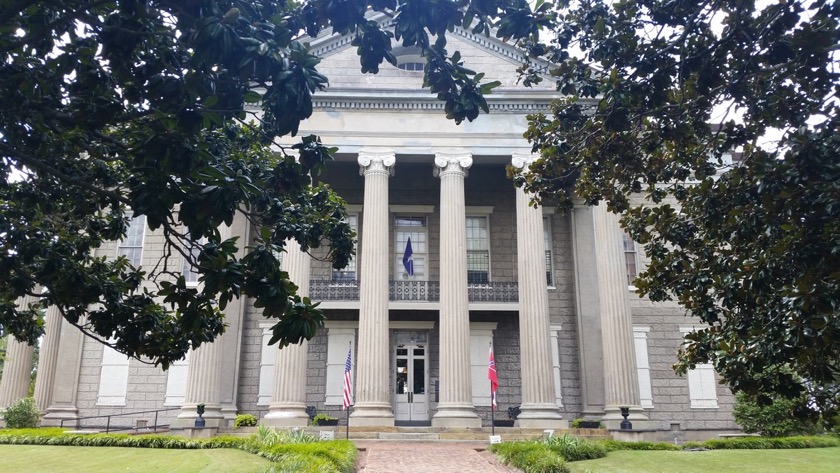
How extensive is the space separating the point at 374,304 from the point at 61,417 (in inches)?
449

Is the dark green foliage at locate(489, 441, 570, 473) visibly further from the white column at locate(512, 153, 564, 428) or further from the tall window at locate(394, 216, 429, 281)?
the tall window at locate(394, 216, 429, 281)

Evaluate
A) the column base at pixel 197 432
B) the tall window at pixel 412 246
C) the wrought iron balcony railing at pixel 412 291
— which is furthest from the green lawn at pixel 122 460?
the tall window at pixel 412 246

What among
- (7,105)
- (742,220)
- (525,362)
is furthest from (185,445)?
(742,220)

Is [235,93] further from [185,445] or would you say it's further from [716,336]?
[185,445]

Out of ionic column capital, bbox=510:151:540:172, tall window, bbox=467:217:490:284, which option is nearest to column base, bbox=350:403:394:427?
tall window, bbox=467:217:490:284

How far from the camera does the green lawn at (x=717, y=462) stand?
1212cm

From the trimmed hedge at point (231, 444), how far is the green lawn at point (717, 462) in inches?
174

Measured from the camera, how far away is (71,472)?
37.1 feet

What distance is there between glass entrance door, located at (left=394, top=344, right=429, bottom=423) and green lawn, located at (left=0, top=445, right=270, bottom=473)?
809cm

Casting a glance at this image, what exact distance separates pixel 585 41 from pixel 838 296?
415cm

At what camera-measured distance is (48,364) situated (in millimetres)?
22172

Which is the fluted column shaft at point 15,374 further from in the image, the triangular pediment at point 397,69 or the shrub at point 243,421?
the triangular pediment at point 397,69

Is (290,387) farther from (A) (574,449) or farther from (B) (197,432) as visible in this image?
(A) (574,449)

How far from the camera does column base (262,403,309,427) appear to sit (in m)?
19.0
